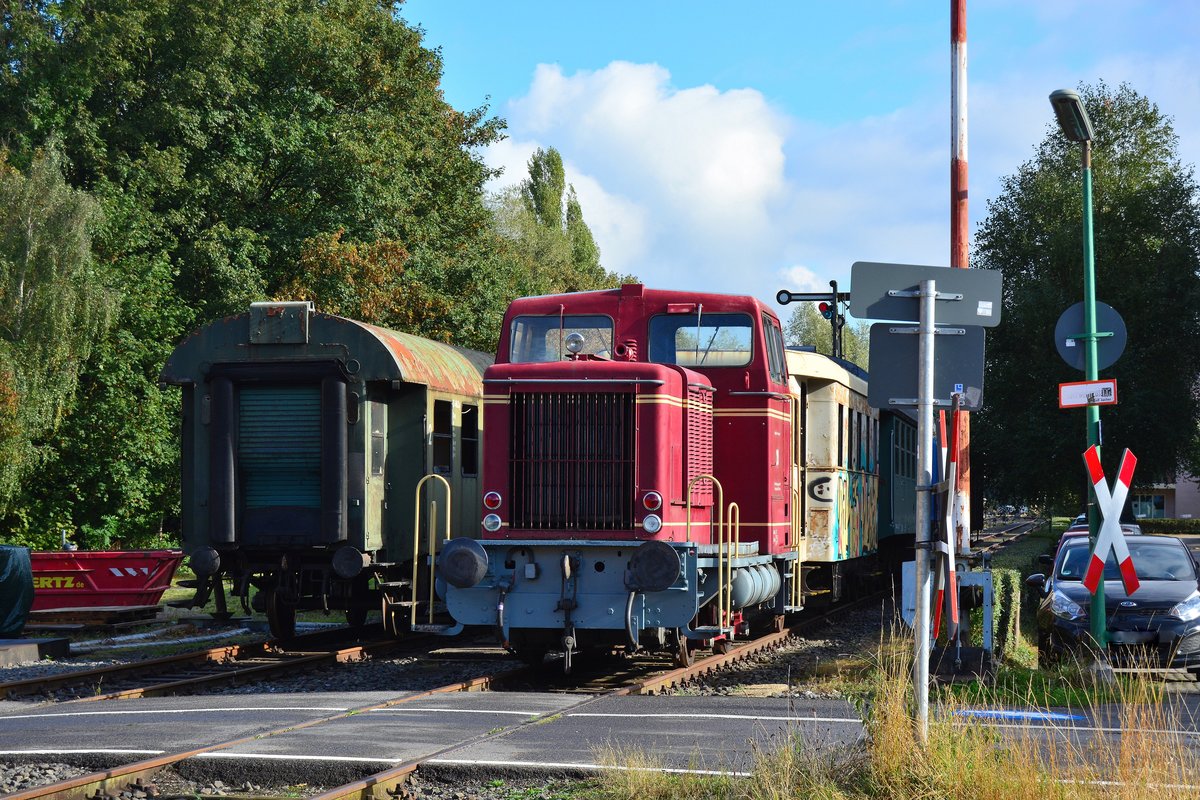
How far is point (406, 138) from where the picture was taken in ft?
133

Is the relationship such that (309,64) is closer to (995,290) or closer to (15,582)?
(15,582)

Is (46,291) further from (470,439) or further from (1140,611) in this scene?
(1140,611)

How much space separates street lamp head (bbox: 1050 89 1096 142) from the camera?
13.5m

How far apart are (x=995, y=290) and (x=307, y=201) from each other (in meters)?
33.0

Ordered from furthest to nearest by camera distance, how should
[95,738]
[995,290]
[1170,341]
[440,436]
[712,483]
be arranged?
[1170,341], [440,436], [712,483], [95,738], [995,290]

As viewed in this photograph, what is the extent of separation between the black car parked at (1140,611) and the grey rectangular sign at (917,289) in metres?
5.84

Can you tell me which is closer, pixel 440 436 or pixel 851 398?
pixel 440 436

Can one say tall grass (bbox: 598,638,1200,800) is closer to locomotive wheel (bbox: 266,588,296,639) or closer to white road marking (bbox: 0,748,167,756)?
white road marking (bbox: 0,748,167,756)

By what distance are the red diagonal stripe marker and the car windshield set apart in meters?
1.89

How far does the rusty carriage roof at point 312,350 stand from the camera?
14844mm

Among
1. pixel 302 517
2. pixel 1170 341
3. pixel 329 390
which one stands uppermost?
pixel 1170 341

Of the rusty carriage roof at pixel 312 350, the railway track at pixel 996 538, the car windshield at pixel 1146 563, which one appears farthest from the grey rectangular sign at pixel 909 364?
the railway track at pixel 996 538

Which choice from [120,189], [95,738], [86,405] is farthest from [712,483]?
[120,189]

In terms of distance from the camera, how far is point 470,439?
17.1 metres
